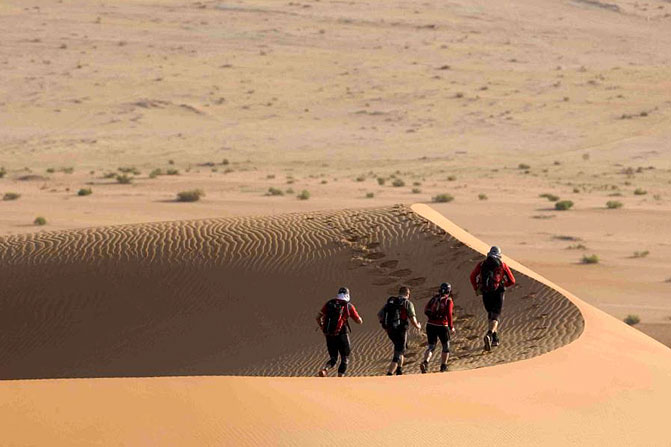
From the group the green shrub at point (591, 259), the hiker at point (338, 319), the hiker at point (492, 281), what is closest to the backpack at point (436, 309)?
the hiker at point (338, 319)

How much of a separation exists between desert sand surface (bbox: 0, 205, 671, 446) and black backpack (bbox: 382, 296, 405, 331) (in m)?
1.10

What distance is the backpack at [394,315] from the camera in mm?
14344

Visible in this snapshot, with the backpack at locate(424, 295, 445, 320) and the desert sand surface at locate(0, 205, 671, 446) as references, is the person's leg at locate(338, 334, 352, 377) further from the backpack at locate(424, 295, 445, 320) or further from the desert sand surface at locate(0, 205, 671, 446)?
the desert sand surface at locate(0, 205, 671, 446)

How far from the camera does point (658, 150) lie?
56.2 meters

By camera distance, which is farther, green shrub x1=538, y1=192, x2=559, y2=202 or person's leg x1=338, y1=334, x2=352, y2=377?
green shrub x1=538, y1=192, x2=559, y2=202

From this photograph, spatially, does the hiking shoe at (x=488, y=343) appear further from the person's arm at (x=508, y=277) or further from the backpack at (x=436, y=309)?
the backpack at (x=436, y=309)

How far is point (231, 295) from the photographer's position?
67.4 feet

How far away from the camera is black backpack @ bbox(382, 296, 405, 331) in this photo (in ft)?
47.1

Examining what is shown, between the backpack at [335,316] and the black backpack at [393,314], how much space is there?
51 cm

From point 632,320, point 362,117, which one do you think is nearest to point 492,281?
point 632,320

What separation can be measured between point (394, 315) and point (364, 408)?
3.32 metres

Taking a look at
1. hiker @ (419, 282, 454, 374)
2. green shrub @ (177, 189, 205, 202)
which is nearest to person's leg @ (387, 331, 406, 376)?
hiker @ (419, 282, 454, 374)

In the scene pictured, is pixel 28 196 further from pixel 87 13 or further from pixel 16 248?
pixel 87 13

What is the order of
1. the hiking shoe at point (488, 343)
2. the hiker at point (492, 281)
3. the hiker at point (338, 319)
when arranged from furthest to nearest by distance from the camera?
the hiking shoe at point (488, 343) < the hiker at point (492, 281) < the hiker at point (338, 319)
